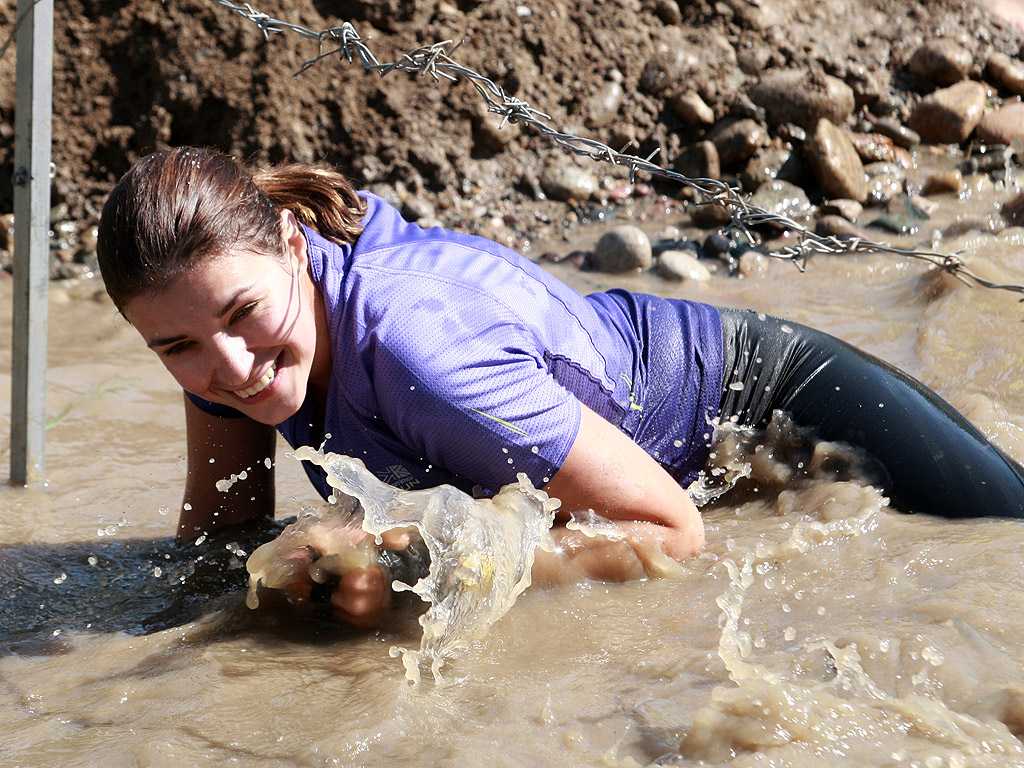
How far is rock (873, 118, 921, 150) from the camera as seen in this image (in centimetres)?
661

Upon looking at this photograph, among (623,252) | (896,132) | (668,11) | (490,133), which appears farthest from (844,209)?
(490,133)

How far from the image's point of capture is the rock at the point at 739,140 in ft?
20.5

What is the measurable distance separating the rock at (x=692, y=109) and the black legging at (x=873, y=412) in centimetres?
382

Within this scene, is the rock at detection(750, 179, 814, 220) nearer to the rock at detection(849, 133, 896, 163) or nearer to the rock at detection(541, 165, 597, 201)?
the rock at detection(849, 133, 896, 163)

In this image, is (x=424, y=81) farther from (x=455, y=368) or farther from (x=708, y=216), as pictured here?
(x=455, y=368)

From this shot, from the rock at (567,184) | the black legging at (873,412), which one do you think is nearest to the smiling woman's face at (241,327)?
the black legging at (873,412)

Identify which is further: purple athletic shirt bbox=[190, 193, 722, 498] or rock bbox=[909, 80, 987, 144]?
rock bbox=[909, 80, 987, 144]

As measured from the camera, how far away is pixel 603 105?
21.5ft

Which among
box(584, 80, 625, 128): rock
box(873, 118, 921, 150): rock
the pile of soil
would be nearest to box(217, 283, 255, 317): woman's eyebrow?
the pile of soil

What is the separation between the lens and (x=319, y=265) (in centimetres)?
232

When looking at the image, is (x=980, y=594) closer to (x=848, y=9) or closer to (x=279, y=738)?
(x=279, y=738)

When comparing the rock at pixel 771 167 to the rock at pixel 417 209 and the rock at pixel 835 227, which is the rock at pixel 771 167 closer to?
the rock at pixel 835 227

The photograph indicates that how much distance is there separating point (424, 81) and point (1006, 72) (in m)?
3.91

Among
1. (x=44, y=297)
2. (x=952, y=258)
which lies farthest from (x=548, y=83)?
(x=952, y=258)
